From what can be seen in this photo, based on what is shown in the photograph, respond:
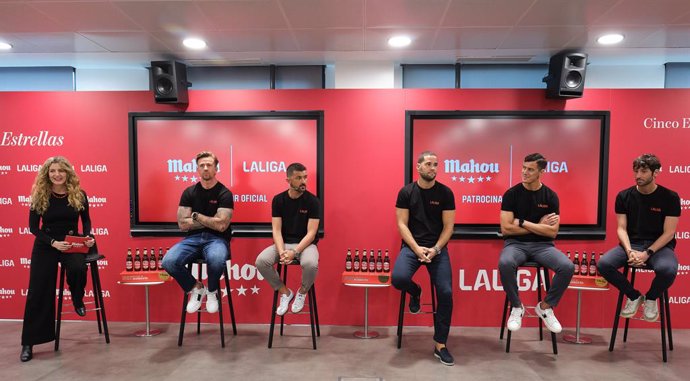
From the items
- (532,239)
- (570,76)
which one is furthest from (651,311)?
(570,76)

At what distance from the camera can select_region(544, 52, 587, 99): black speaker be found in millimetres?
3797

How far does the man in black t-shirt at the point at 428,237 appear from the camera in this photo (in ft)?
10.6

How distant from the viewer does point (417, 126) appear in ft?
13.3

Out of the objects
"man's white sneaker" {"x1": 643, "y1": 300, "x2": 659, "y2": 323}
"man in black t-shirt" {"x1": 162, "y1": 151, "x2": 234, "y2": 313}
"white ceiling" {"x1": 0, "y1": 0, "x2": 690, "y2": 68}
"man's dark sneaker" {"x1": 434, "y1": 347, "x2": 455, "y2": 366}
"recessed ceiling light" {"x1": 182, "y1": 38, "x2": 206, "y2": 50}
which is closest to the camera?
"white ceiling" {"x1": 0, "y1": 0, "x2": 690, "y2": 68}

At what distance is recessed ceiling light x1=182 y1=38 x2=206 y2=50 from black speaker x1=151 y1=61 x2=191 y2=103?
300mm

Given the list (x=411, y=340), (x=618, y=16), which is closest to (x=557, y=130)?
(x=618, y=16)

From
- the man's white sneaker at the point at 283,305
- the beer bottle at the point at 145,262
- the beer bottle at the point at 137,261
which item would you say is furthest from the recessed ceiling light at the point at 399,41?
the beer bottle at the point at 137,261

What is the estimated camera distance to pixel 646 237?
341 centimetres

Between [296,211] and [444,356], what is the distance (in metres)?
1.67

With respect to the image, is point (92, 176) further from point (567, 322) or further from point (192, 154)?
point (567, 322)

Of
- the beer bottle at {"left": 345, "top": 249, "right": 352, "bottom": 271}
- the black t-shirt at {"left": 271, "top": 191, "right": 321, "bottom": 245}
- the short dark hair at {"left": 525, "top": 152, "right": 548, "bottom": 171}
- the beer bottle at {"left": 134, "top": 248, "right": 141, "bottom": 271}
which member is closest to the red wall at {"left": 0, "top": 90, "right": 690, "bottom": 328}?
the beer bottle at {"left": 134, "top": 248, "right": 141, "bottom": 271}

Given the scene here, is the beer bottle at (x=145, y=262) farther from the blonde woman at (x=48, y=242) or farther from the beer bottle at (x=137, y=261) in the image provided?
the blonde woman at (x=48, y=242)

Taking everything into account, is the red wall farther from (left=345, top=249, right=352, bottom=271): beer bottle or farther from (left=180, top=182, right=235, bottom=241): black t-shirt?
(left=180, top=182, right=235, bottom=241): black t-shirt

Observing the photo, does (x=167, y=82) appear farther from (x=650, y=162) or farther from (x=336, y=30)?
(x=650, y=162)
